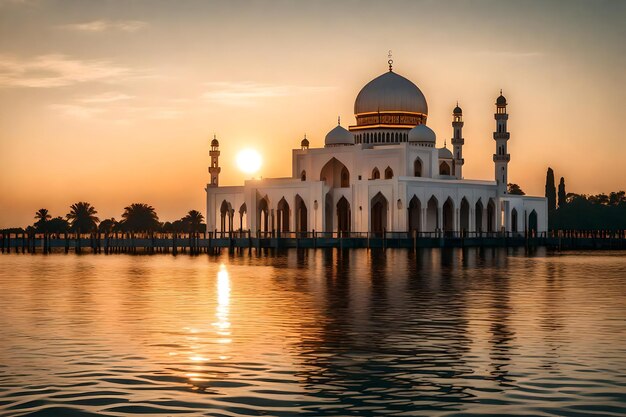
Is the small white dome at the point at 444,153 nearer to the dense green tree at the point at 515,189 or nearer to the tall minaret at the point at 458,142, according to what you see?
the tall minaret at the point at 458,142

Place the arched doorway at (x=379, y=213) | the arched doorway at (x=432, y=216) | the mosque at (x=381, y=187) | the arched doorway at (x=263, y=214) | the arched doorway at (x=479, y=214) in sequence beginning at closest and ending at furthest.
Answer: the mosque at (x=381, y=187) → the arched doorway at (x=379, y=213) → the arched doorway at (x=432, y=216) → the arched doorway at (x=263, y=214) → the arched doorway at (x=479, y=214)

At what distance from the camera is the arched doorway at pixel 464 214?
87981mm

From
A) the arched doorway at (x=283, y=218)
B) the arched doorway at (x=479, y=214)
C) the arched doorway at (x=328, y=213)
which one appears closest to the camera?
the arched doorway at (x=328, y=213)

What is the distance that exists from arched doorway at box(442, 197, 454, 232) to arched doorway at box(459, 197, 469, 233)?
1.03m

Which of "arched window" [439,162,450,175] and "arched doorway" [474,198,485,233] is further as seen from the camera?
"arched window" [439,162,450,175]

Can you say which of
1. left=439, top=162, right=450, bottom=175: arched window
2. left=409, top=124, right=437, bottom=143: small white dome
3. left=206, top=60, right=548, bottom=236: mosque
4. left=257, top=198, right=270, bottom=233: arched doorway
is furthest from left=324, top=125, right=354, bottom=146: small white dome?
left=439, top=162, right=450, bottom=175: arched window

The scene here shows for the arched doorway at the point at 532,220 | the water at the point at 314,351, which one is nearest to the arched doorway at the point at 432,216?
the arched doorway at the point at 532,220

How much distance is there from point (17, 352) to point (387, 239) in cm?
6418

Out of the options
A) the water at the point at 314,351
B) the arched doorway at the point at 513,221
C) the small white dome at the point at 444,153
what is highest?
the small white dome at the point at 444,153

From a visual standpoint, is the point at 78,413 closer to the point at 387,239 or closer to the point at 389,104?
the point at 387,239

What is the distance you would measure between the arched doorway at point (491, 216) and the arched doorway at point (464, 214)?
2816 millimetres

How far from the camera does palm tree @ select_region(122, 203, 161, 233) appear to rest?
442 ft

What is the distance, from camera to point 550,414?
11648mm

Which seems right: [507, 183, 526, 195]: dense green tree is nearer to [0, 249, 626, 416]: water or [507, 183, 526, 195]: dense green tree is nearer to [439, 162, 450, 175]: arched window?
[439, 162, 450, 175]: arched window
